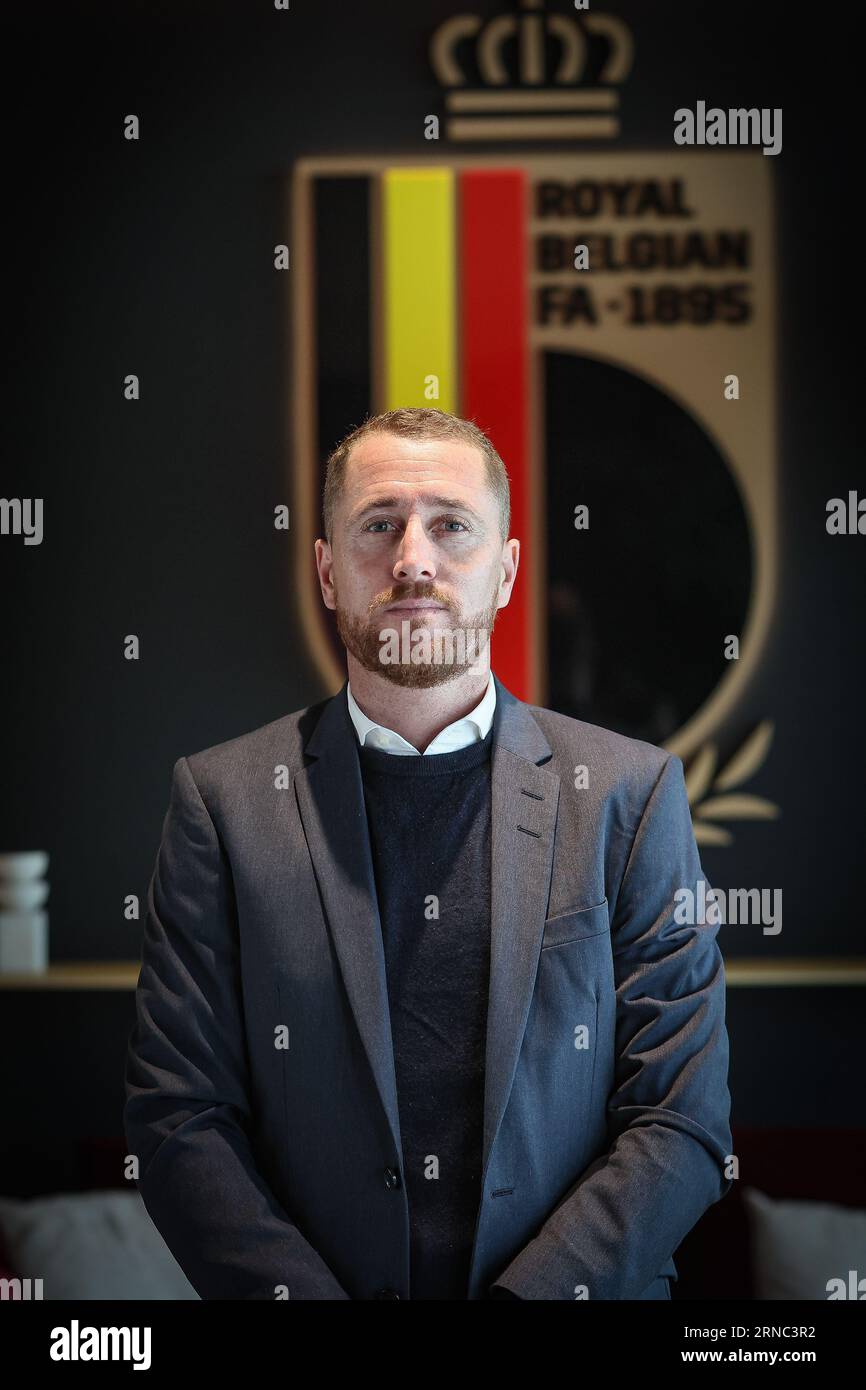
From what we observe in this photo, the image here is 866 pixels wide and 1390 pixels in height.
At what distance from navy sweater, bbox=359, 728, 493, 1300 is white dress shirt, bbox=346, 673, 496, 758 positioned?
13cm

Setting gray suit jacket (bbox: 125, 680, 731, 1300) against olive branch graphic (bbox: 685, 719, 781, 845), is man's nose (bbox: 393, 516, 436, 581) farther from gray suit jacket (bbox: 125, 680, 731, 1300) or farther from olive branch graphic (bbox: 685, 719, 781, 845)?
olive branch graphic (bbox: 685, 719, 781, 845)

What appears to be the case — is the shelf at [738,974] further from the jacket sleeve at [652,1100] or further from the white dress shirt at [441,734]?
the white dress shirt at [441,734]

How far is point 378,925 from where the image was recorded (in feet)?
5.99

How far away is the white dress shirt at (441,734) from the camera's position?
6.31 feet

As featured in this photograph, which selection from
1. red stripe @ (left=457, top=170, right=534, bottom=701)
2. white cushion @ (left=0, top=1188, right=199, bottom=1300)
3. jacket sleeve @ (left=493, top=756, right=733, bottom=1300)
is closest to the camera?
jacket sleeve @ (left=493, top=756, right=733, bottom=1300)

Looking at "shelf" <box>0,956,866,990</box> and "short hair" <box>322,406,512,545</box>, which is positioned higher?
"short hair" <box>322,406,512,545</box>

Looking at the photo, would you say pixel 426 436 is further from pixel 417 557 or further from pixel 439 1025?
pixel 439 1025

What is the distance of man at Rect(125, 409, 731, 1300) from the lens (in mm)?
1800

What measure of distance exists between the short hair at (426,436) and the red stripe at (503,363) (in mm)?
556

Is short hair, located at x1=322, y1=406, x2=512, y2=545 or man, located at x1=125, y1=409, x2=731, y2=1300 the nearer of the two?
man, located at x1=125, y1=409, x2=731, y2=1300

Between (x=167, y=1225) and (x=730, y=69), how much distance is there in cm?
233

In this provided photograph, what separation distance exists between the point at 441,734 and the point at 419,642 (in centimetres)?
14

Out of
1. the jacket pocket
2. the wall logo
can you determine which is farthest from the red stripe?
the jacket pocket

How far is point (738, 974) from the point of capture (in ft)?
8.27
